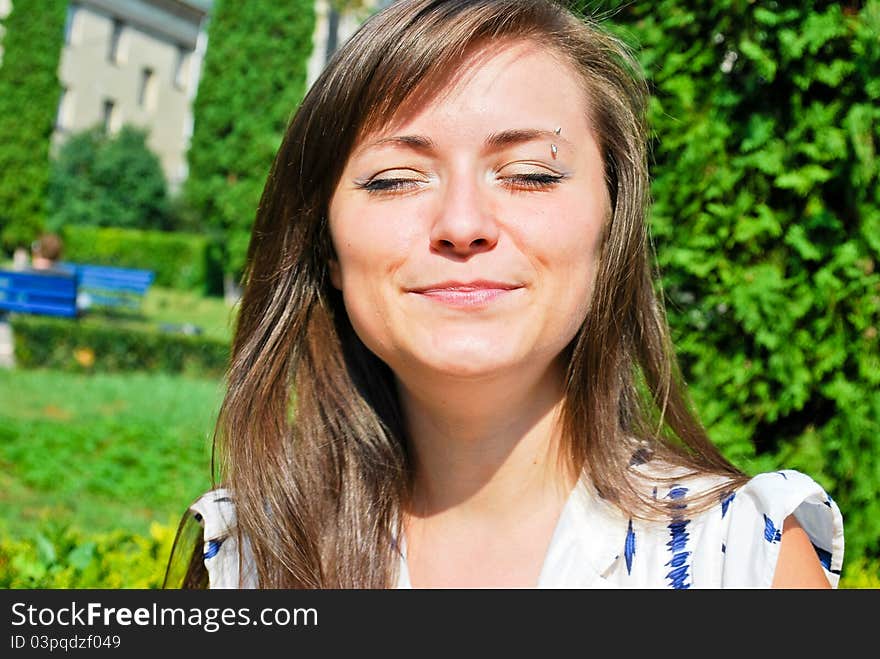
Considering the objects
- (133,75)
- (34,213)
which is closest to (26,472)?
(34,213)

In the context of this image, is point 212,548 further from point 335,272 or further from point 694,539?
point 694,539

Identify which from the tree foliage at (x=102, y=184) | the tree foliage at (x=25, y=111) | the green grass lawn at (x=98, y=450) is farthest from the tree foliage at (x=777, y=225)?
the tree foliage at (x=102, y=184)

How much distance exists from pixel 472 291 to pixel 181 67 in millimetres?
39987

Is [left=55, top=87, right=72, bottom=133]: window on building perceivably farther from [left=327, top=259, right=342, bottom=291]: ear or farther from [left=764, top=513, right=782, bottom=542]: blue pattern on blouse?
[left=764, top=513, right=782, bottom=542]: blue pattern on blouse

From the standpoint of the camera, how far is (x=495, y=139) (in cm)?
163

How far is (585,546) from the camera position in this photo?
174cm

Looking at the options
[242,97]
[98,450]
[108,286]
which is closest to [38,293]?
[108,286]

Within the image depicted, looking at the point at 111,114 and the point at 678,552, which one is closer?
the point at 678,552

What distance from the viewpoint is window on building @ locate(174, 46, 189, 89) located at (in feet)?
125

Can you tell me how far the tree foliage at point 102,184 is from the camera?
27547 mm

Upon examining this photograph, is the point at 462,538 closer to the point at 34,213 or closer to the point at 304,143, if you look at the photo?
the point at 304,143

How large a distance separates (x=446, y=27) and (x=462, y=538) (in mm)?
1030

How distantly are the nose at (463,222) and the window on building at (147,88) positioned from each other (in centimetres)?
3782

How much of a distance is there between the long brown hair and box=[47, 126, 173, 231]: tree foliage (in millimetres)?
27516
